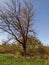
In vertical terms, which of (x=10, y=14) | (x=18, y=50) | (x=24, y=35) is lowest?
(x=18, y=50)

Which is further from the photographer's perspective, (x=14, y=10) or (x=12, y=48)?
(x=12, y=48)

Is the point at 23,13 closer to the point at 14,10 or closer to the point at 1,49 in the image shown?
the point at 14,10

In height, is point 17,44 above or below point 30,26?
below

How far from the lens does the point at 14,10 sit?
25000 millimetres

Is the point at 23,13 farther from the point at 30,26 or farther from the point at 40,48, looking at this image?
A: the point at 40,48

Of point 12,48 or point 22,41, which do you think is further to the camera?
point 12,48

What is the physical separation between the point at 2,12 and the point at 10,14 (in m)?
1.07

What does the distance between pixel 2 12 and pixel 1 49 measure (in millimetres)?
5598

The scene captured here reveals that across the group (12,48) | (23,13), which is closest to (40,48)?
(12,48)

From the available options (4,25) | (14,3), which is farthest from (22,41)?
(14,3)

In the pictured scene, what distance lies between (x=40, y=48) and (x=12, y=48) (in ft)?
14.2

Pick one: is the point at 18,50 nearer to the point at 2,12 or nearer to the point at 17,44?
the point at 17,44

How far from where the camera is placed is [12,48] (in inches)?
1091

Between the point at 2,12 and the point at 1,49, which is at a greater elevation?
the point at 2,12
